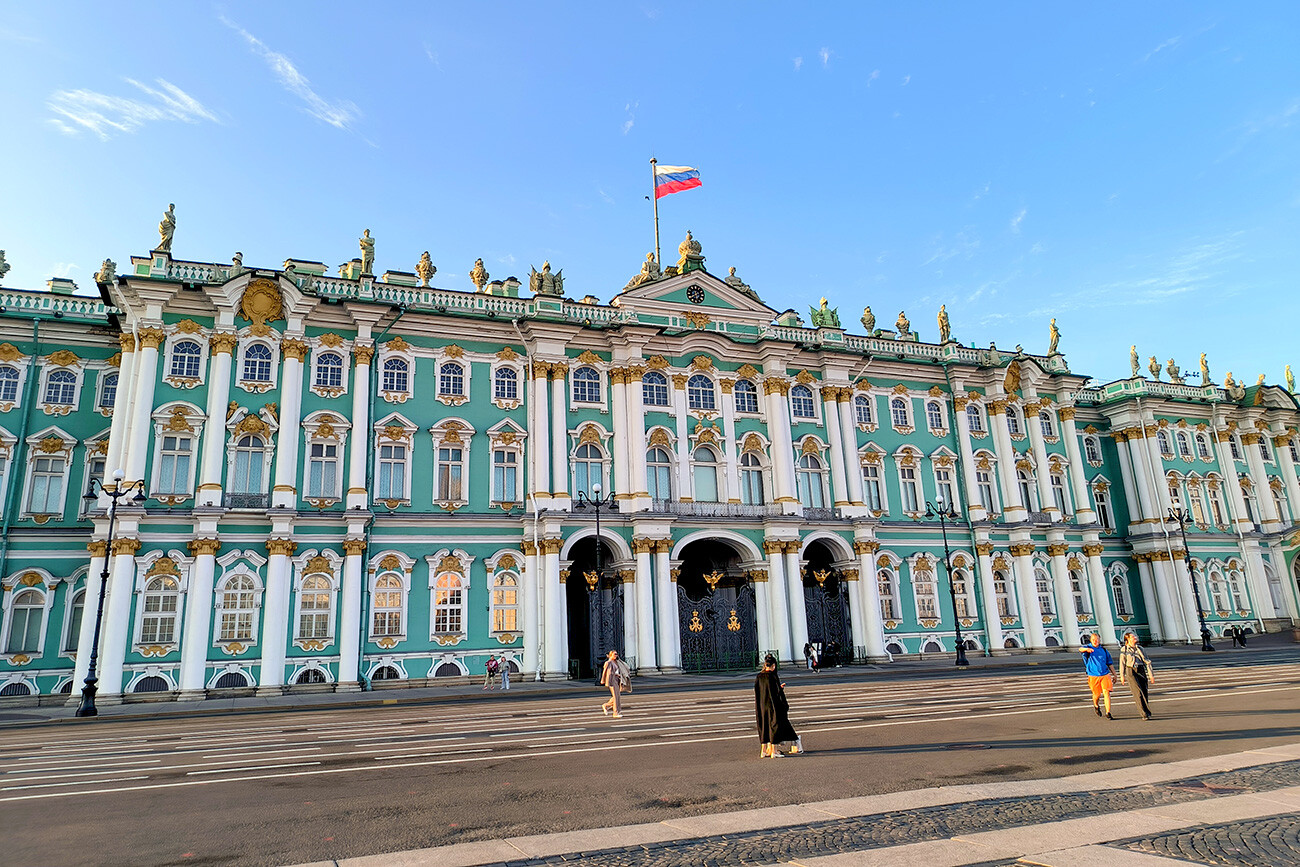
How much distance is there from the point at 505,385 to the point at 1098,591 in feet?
120

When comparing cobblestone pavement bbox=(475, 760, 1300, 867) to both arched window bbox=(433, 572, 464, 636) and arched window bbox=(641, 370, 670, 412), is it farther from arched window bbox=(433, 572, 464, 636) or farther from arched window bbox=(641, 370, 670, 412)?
arched window bbox=(641, 370, 670, 412)

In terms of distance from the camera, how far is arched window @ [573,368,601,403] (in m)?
38.9

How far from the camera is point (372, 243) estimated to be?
3822cm

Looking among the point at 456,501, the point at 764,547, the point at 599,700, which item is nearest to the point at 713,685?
the point at 599,700

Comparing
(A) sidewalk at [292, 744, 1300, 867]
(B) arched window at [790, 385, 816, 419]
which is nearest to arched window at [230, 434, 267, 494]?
(B) arched window at [790, 385, 816, 419]

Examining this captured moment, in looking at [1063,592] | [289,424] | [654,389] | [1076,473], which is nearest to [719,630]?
[654,389]

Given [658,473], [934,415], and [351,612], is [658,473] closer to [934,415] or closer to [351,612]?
[351,612]

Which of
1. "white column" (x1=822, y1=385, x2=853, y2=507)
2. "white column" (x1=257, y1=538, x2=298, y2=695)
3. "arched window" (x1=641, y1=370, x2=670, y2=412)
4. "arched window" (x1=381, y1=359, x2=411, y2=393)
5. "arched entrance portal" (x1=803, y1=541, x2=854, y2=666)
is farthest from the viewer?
"white column" (x1=822, y1=385, x2=853, y2=507)

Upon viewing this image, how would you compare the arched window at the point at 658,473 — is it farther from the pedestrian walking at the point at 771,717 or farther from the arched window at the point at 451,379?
the pedestrian walking at the point at 771,717

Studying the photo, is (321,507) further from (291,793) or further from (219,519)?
(291,793)

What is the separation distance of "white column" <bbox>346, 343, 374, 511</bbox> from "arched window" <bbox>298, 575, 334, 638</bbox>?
327cm

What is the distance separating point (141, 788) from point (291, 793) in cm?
260

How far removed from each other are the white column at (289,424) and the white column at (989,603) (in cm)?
3523

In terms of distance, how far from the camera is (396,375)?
36469mm
